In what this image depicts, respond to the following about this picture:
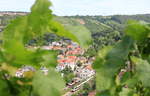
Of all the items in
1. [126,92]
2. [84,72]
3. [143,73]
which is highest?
[143,73]

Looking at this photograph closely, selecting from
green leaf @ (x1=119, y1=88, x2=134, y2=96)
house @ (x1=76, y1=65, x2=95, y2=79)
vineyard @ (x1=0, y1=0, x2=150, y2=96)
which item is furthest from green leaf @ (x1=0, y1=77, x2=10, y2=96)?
house @ (x1=76, y1=65, x2=95, y2=79)

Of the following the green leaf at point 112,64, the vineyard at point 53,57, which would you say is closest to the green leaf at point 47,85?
the vineyard at point 53,57

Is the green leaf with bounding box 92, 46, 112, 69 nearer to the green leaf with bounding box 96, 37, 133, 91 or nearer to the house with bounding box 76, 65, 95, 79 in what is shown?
the green leaf with bounding box 96, 37, 133, 91

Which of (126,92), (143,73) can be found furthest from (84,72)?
(143,73)

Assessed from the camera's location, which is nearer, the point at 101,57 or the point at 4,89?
the point at 4,89

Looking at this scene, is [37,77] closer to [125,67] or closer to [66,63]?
[125,67]

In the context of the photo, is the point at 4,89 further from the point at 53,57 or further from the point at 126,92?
the point at 126,92

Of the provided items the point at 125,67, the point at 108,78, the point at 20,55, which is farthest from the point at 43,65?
the point at 125,67
